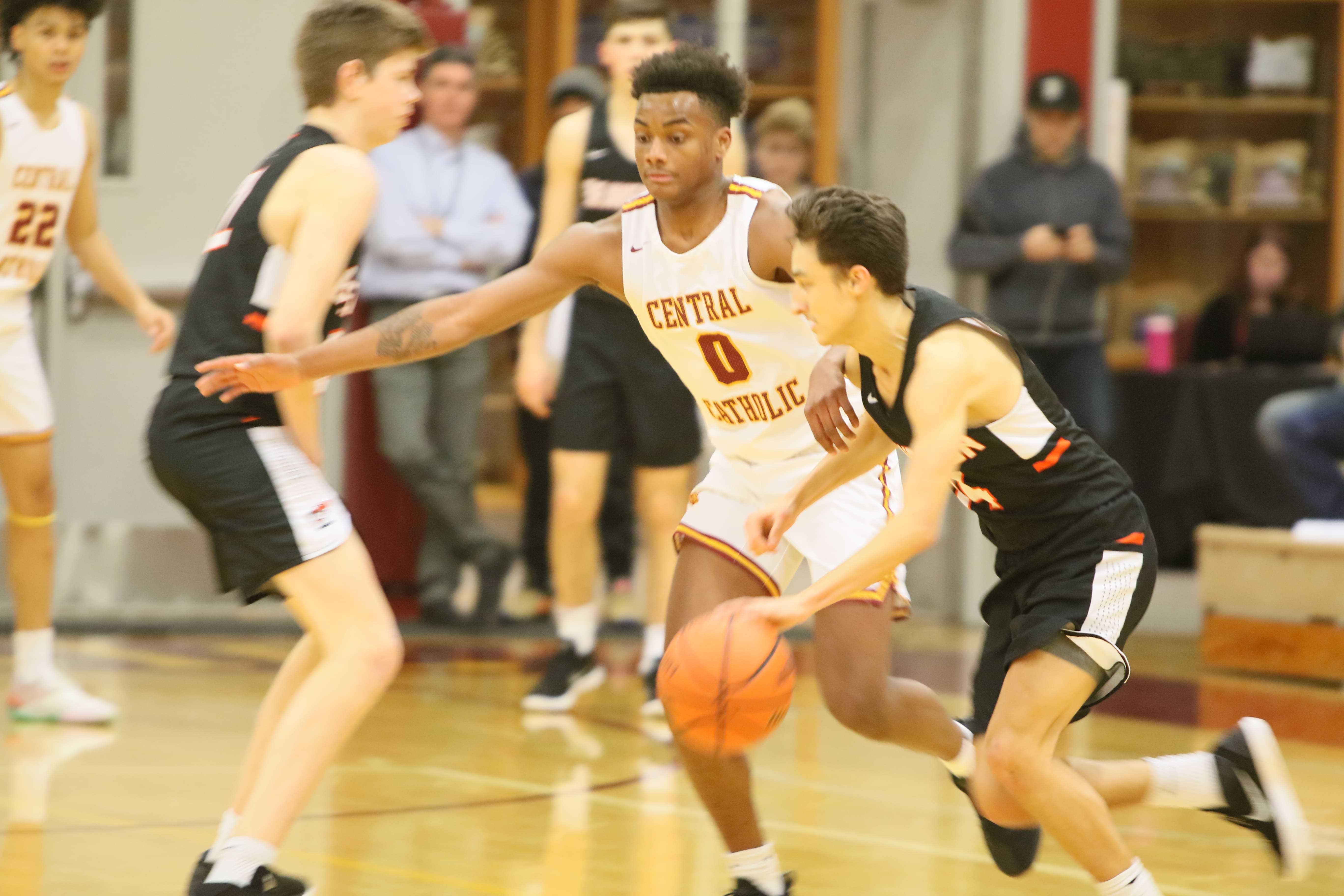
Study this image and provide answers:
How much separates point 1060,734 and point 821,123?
5.20 metres

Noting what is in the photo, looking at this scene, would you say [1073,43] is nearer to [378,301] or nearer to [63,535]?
[378,301]

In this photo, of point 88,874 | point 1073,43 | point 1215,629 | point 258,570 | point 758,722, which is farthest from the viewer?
point 1073,43

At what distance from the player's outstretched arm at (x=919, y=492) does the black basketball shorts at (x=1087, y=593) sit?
0.37 meters

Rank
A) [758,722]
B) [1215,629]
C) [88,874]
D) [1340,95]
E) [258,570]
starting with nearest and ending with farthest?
[758,722] → [258,570] → [88,874] → [1215,629] → [1340,95]

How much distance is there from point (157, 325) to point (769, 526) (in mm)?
2448

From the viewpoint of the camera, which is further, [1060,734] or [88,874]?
[88,874]

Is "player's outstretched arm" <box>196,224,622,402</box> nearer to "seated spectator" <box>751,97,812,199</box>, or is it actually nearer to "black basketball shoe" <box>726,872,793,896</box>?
"black basketball shoe" <box>726,872,793,896</box>

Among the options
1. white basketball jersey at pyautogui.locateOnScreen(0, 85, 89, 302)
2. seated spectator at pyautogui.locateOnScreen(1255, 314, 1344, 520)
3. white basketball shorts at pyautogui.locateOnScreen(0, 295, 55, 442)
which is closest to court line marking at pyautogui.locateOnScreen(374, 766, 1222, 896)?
white basketball shorts at pyautogui.locateOnScreen(0, 295, 55, 442)

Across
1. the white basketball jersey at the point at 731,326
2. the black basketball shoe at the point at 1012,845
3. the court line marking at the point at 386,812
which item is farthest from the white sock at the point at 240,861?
the white basketball jersey at the point at 731,326

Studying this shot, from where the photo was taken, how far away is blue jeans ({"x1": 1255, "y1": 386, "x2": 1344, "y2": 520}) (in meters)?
7.11

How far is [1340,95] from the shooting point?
9242 mm

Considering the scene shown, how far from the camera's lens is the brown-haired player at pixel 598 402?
18.4ft

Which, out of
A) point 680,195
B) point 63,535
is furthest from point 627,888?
point 63,535

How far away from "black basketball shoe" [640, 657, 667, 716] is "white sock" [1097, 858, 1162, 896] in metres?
2.40
